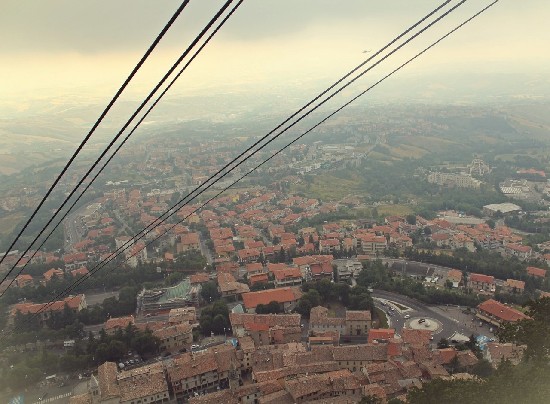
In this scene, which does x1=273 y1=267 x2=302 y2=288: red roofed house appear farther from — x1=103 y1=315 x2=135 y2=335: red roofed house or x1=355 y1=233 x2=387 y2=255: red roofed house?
x1=103 y1=315 x2=135 y2=335: red roofed house

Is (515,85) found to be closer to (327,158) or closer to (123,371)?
(327,158)

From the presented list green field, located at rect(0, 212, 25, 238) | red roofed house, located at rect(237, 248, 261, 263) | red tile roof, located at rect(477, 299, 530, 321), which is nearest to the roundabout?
red tile roof, located at rect(477, 299, 530, 321)

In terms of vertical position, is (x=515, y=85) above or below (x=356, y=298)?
above

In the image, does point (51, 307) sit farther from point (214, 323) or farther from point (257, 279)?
point (257, 279)

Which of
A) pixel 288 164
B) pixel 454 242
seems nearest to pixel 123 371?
pixel 454 242

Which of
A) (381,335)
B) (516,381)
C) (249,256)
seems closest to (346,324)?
(381,335)

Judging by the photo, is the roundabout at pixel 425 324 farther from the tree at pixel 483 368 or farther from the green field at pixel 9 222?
the green field at pixel 9 222

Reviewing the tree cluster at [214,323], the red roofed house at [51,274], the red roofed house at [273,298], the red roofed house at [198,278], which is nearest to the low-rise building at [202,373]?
the tree cluster at [214,323]
